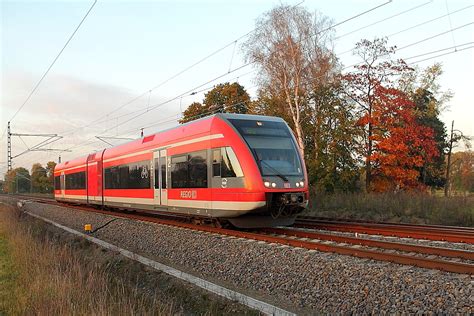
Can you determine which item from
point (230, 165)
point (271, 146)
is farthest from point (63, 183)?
point (271, 146)

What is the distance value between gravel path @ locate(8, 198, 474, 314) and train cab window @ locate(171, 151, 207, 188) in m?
2.35

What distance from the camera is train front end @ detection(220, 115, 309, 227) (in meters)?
11.6

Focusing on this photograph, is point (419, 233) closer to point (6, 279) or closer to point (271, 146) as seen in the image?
point (271, 146)

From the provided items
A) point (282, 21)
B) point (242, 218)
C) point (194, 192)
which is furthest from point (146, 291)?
point (282, 21)

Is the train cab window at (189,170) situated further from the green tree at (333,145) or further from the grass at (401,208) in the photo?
the green tree at (333,145)

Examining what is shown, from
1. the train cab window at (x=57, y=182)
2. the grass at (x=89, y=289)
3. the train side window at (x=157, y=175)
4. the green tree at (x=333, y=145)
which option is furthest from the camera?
the train cab window at (x=57, y=182)

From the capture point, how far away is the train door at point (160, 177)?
1575 cm

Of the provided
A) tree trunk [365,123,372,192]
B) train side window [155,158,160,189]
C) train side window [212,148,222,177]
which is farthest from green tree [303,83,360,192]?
train side window [212,148,222,177]

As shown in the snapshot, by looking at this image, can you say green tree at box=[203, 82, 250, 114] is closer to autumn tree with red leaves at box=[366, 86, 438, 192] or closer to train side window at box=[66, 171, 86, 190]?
train side window at box=[66, 171, 86, 190]

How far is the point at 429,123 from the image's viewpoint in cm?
3988

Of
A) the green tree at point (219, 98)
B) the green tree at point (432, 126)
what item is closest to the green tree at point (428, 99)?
the green tree at point (432, 126)

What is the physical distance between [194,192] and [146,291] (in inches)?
227

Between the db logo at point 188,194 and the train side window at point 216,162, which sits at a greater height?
the train side window at point 216,162

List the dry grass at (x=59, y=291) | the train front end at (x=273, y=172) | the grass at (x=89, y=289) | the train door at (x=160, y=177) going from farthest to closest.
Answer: the train door at (x=160, y=177) → the train front end at (x=273, y=172) → the grass at (x=89, y=289) → the dry grass at (x=59, y=291)
